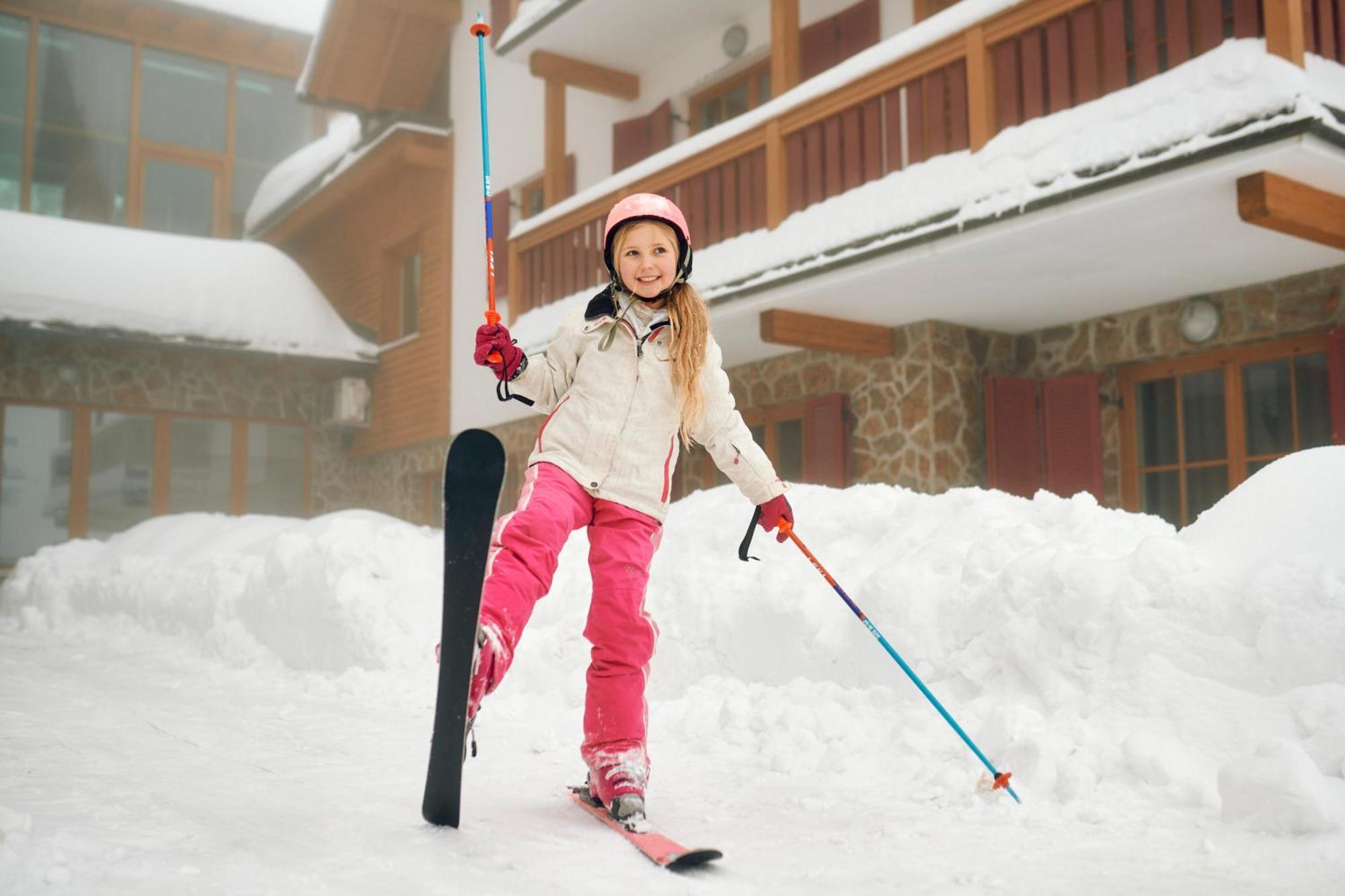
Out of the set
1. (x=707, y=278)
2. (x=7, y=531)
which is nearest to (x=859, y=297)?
(x=707, y=278)

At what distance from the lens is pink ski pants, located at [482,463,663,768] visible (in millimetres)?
2646

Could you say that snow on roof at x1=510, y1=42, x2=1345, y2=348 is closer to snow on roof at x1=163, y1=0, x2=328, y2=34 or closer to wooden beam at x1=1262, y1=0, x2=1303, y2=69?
wooden beam at x1=1262, y1=0, x2=1303, y2=69

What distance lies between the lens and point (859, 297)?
24.7ft

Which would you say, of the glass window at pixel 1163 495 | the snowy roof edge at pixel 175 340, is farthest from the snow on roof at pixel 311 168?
the glass window at pixel 1163 495

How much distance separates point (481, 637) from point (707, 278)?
5.94 metres

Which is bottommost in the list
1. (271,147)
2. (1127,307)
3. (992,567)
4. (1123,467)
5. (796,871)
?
(796,871)

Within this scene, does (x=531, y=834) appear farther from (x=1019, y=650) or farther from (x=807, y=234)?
(x=807, y=234)

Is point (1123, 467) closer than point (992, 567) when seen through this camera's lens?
No

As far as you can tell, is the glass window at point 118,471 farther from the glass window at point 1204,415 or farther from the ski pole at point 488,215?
the ski pole at point 488,215

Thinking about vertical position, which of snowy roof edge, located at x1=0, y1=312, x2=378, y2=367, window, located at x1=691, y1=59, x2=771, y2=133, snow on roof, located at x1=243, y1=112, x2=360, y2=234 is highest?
snow on roof, located at x1=243, y1=112, x2=360, y2=234

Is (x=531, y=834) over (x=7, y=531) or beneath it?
beneath

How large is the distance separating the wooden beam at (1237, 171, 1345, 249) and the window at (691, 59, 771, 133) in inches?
207

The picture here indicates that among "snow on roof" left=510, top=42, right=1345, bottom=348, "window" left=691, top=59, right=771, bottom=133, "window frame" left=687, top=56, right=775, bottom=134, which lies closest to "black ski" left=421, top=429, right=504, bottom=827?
"snow on roof" left=510, top=42, right=1345, bottom=348

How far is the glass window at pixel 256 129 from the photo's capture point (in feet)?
54.4
